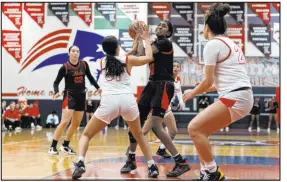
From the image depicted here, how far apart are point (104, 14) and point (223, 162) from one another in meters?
17.1

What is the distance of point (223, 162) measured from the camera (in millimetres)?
7988

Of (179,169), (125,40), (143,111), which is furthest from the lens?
(125,40)

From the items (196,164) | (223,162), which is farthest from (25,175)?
(223,162)

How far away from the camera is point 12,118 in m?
20.4

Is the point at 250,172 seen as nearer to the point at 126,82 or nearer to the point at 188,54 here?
the point at 126,82

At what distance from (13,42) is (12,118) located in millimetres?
5341

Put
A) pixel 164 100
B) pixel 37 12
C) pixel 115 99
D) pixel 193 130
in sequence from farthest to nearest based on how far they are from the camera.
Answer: pixel 37 12 → pixel 164 100 → pixel 115 99 → pixel 193 130

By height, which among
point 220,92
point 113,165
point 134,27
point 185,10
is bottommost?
point 113,165

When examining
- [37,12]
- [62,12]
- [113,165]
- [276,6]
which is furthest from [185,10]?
[113,165]

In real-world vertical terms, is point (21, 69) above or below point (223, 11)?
below

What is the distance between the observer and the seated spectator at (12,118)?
20.3 meters

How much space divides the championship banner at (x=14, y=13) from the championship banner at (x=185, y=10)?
8.39 meters

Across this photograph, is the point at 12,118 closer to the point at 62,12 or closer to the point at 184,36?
the point at 62,12

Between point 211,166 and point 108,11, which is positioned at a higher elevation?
point 108,11
